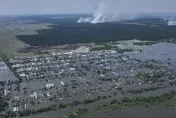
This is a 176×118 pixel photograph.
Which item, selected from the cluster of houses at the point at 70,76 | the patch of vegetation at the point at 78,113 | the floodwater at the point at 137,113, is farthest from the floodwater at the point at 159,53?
the patch of vegetation at the point at 78,113

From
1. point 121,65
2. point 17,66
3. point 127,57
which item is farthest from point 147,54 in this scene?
point 17,66

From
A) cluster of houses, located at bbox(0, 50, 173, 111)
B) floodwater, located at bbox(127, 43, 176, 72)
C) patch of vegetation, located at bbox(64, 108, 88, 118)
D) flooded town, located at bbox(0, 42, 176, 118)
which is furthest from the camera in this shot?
floodwater, located at bbox(127, 43, 176, 72)

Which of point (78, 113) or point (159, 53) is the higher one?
point (159, 53)

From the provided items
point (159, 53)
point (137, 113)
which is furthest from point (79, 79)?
point (159, 53)

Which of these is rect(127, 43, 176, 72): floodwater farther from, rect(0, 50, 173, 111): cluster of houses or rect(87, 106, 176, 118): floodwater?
rect(87, 106, 176, 118): floodwater

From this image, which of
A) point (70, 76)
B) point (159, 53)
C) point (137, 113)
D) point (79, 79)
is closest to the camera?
point (137, 113)

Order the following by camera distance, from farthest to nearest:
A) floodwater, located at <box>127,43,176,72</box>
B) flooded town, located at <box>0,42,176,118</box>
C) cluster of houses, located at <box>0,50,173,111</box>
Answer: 1. floodwater, located at <box>127,43,176,72</box>
2. cluster of houses, located at <box>0,50,173,111</box>
3. flooded town, located at <box>0,42,176,118</box>

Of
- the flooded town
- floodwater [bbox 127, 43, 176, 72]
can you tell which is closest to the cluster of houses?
the flooded town

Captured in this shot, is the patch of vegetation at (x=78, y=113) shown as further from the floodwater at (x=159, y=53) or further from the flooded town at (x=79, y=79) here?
the floodwater at (x=159, y=53)

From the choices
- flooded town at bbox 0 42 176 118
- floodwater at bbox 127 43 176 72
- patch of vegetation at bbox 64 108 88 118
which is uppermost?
floodwater at bbox 127 43 176 72

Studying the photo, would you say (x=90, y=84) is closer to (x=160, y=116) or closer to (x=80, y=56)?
(x=160, y=116)

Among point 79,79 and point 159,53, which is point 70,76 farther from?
point 159,53
